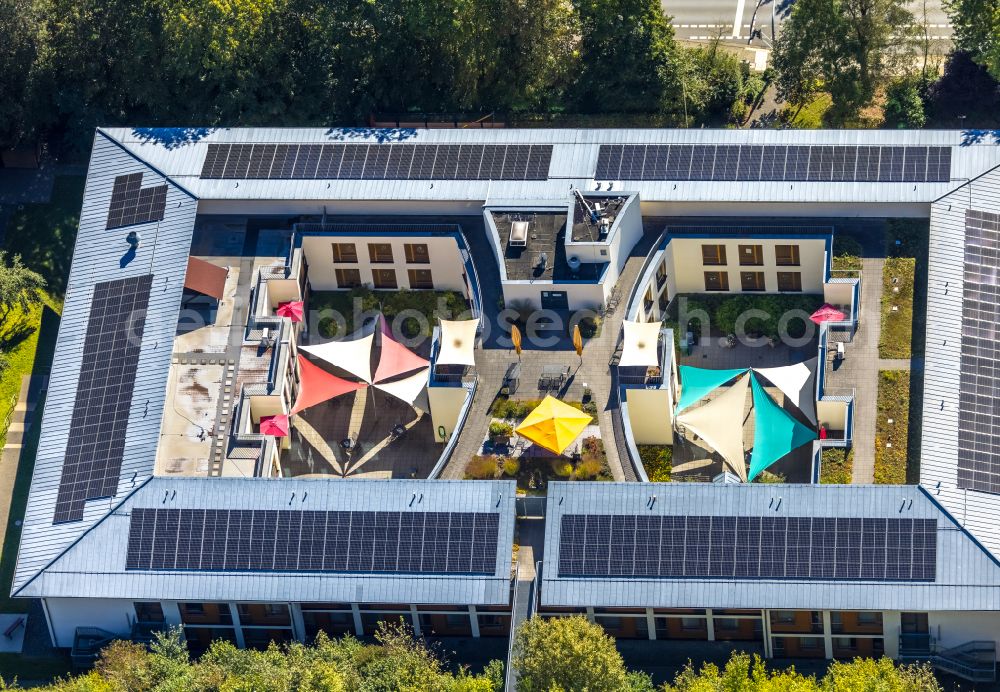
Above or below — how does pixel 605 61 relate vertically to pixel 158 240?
above

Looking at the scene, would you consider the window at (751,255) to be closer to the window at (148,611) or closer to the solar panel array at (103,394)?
the solar panel array at (103,394)

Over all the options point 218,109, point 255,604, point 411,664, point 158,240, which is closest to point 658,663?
point 411,664

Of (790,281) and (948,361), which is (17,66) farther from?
(948,361)

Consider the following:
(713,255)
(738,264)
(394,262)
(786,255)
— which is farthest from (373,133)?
(786,255)

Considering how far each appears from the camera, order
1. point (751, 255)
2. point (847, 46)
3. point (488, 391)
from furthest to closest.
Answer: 1. point (847, 46)
2. point (751, 255)
3. point (488, 391)

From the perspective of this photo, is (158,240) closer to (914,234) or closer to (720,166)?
(720,166)

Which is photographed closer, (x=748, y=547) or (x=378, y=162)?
(x=748, y=547)

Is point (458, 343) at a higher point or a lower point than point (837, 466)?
higher
